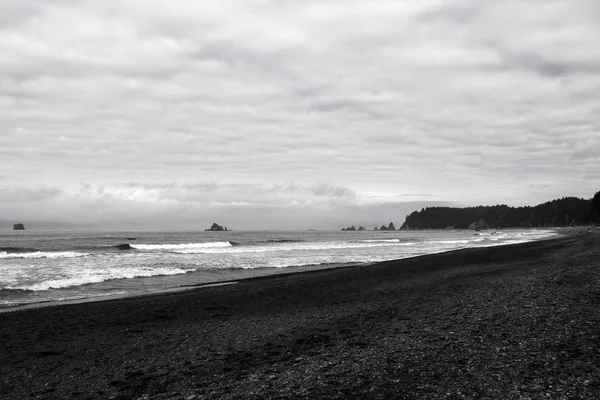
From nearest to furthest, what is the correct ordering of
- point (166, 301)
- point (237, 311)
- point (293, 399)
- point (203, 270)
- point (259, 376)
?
point (293, 399), point (259, 376), point (237, 311), point (166, 301), point (203, 270)

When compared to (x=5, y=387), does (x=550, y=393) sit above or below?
above

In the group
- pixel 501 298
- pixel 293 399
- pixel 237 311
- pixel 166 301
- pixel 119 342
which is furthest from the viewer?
Result: pixel 166 301

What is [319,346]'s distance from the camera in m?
8.11

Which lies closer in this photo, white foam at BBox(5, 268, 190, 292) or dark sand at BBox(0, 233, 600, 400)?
dark sand at BBox(0, 233, 600, 400)

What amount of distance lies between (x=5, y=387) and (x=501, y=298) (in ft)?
36.7

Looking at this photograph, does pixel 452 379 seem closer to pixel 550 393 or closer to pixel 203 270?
pixel 550 393

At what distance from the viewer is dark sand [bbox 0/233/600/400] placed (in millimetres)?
5836

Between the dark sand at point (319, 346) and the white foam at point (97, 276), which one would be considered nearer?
the dark sand at point (319, 346)

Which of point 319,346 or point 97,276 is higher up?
point 319,346

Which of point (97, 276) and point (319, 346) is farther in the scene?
point (97, 276)

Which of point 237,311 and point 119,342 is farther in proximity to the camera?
point 237,311

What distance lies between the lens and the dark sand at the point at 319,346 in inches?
230

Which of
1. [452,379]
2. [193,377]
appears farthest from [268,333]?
[452,379]

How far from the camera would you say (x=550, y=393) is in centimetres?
513
